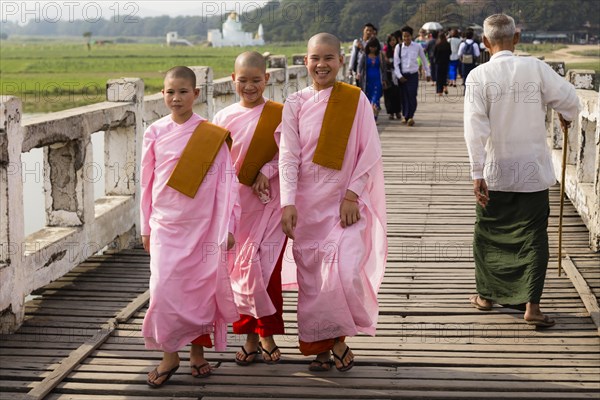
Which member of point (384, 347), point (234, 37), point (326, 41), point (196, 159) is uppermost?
point (234, 37)

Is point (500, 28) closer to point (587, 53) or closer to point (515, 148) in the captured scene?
point (515, 148)

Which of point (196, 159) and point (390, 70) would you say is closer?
point (196, 159)

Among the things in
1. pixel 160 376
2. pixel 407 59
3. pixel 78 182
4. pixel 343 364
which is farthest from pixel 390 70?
pixel 160 376

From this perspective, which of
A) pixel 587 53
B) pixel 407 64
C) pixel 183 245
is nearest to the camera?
pixel 183 245

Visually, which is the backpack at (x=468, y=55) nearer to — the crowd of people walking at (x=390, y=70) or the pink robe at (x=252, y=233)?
the crowd of people walking at (x=390, y=70)

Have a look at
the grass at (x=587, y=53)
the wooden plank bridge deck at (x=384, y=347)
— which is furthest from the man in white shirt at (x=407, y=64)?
the grass at (x=587, y=53)

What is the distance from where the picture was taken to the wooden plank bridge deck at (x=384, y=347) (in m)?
4.07

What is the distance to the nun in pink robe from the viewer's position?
14.5 ft

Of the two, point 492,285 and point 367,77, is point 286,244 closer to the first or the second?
point 492,285

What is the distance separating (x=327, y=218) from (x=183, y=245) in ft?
2.10

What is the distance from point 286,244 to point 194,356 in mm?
671

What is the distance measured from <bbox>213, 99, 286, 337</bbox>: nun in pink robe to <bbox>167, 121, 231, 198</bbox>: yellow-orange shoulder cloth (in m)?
0.20

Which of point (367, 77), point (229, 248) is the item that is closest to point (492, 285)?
point (229, 248)

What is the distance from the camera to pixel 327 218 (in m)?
4.38
